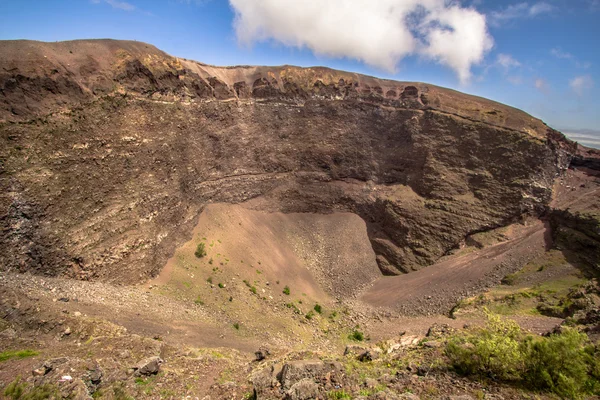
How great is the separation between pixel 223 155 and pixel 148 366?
2366 cm

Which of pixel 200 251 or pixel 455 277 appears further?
pixel 455 277

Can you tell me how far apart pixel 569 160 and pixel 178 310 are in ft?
135

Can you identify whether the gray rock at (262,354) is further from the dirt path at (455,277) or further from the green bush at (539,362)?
the dirt path at (455,277)

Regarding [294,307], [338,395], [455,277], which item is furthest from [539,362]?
[455,277]

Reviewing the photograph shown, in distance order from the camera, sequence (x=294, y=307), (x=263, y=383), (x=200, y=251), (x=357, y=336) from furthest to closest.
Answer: (x=200, y=251) < (x=294, y=307) < (x=357, y=336) < (x=263, y=383)

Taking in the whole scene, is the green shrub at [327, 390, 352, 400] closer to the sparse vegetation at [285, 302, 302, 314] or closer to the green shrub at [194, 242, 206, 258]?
the sparse vegetation at [285, 302, 302, 314]

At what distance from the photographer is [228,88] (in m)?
35.2

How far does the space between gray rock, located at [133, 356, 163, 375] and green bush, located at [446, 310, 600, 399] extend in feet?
42.2

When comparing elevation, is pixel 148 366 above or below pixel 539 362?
below

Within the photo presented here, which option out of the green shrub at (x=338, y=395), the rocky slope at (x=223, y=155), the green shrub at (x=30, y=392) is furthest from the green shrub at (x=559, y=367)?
the rocky slope at (x=223, y=155)

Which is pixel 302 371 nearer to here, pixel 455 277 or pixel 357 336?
pixel 357 336

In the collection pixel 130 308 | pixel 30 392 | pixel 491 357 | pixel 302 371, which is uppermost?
pixel 491 357

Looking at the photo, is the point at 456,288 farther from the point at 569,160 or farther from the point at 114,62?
the point at 114,62

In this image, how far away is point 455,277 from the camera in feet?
103
